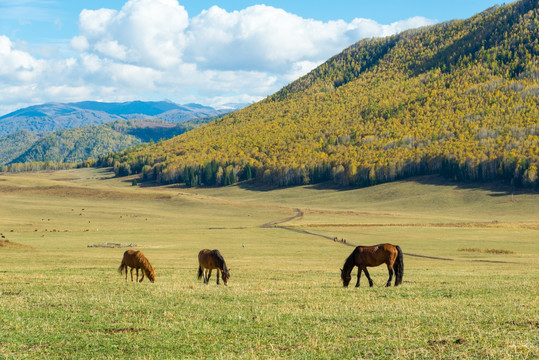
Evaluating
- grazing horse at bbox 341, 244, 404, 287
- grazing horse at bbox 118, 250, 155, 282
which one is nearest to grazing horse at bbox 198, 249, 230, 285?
grazing horse at bbox 118, 250, 155, 282

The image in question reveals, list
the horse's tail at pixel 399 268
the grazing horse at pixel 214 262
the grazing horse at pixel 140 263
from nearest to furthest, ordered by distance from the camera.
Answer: the horse's tail at pixel 399 268 → the grazing horse at pixel 214 262 → the grazing horse at pixel 140 263

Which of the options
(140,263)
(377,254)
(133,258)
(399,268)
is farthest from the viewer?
(133,258)

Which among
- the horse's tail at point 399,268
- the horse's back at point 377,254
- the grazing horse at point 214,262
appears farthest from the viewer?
the grazing horse at point 214,262

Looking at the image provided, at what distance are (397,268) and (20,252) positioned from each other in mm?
45037

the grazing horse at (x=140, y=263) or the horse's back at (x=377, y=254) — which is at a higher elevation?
the horse's back at (x=377, y=254)

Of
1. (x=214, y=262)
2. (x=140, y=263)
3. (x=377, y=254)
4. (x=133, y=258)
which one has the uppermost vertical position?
(x=377, y=254)

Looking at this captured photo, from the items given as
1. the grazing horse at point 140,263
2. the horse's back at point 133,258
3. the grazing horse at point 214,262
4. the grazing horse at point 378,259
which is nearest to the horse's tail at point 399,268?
the grazing horse at point 378,259

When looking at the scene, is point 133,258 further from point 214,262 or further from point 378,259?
point 378,259

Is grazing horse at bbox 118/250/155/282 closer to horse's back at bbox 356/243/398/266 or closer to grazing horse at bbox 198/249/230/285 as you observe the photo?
grazing horse at bbox 198/249/230/285

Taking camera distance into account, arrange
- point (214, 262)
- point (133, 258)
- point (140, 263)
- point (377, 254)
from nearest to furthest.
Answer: point (377, 254), point (214, 262), point (140, 263), point (133, 258)

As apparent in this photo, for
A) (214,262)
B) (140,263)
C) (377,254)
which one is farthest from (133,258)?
(377,254)

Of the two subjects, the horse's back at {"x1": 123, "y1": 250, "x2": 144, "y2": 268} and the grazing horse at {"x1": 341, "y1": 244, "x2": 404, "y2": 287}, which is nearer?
the grazing horse at {"x1": 341, "y1": 244, "x2": 404, "y2": 287}

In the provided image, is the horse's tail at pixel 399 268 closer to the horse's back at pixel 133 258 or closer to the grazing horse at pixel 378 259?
the grazing horse at pixel 378 259

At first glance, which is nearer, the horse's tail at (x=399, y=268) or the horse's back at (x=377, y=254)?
the horse's back at (x=377, y=254)
